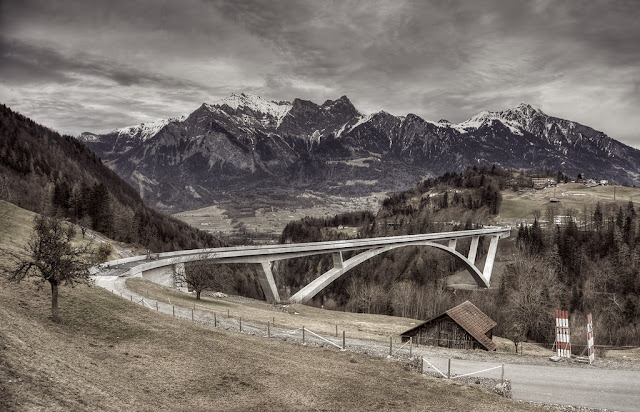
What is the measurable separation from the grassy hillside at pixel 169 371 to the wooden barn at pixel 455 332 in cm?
1881

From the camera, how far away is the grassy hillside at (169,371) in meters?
15.0

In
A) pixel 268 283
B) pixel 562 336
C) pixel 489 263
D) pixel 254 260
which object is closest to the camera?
pixel 562 336

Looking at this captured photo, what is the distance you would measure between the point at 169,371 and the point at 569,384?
22919 mm

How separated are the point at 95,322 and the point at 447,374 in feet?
71.6

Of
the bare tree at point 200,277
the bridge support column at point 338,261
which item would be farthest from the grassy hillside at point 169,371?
the bridge support column at point 338,261

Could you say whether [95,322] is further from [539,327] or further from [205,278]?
[539,327]

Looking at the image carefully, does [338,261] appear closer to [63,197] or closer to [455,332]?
[455,332]

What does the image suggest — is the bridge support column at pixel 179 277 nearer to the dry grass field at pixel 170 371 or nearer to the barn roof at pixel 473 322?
the dry grass field at pixel 170 371

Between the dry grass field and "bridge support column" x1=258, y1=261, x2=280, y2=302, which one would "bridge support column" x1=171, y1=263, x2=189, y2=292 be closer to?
"bridge support column" x1=258, y1=261, x2=280, y2=302

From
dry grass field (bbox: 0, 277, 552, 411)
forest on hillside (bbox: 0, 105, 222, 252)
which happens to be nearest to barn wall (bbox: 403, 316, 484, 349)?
dry grass field (bbox: 0, 277, 552, 411)

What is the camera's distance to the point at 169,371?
67.1 ft

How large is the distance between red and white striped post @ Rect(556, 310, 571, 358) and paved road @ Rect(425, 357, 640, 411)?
A: 96.9 inches

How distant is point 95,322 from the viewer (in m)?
26.5

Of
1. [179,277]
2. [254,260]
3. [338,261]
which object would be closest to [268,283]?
[254,260]
